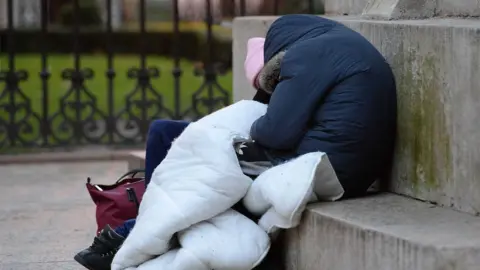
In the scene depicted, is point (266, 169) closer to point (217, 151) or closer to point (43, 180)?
→ point (217, 151)

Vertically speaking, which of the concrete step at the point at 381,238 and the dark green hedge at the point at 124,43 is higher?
the concrete step at the point at 381,238

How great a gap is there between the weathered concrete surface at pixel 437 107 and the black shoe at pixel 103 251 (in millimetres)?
1137

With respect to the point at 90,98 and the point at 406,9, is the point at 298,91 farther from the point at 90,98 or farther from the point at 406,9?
the point at 90,98

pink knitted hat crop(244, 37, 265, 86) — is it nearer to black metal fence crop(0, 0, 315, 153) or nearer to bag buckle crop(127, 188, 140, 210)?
bag buckle crop(127, 188, 140, 210)

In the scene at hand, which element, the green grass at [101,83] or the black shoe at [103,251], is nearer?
the black shoe at [103,251]

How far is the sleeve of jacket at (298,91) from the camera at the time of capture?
429 cm

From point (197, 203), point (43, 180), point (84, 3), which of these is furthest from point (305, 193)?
point (84, 3)

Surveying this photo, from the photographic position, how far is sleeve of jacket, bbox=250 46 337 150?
169 inches

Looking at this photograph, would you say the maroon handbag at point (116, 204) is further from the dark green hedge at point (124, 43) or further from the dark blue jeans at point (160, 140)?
the dark green hedge at point (124, 43)

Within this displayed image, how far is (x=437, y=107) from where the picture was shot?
14.1 ft

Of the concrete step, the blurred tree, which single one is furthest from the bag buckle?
the blurred tree

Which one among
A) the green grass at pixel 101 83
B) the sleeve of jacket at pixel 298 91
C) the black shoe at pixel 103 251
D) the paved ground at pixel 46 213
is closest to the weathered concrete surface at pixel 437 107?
the sleeve of jacket at pixel 298 91

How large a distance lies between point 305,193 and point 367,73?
510 mm

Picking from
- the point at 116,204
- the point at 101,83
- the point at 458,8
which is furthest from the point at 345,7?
the point at 101,83
